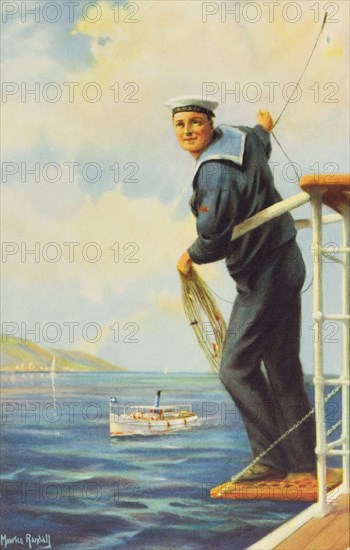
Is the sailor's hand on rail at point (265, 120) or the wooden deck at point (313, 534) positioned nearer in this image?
the wooden deck at point (313, 534)

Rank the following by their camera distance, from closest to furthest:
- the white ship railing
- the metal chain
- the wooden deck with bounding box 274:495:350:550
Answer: the wooden deck with bounding box 274:495:350:550
the white ship railing
the metal chain

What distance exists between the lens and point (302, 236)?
3.36m

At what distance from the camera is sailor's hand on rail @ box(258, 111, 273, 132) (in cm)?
334

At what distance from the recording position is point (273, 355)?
335 cm

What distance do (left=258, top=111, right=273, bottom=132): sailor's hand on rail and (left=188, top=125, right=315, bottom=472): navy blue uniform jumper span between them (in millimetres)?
21

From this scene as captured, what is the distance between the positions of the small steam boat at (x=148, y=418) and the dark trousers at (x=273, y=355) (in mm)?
222

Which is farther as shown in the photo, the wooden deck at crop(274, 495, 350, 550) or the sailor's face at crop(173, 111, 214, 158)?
the sailor's face at crop(173, 111, 214, 158)

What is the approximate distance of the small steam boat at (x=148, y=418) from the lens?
3209 millimetres

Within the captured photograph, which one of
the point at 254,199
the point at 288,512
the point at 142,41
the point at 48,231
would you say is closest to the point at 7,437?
the point at 48,231

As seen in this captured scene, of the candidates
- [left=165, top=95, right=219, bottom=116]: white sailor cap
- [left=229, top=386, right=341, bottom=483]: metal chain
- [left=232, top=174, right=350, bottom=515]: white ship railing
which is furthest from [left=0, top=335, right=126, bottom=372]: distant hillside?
[left=165, top=95, right=219, bottom=116]: white sailor cap

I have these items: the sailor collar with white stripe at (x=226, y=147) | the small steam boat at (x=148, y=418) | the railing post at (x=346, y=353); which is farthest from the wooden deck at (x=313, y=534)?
the sailor collar with white stripe at (x=226, y=147)
